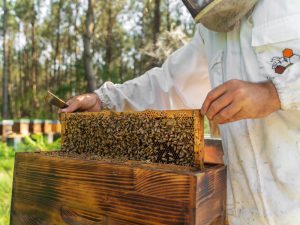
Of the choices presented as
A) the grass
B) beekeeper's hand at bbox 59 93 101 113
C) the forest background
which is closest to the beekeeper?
beekeeper's hand at bbox 59 93 101 113

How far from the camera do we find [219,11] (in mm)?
1220

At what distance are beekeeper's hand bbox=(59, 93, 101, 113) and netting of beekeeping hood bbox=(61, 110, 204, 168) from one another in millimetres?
83

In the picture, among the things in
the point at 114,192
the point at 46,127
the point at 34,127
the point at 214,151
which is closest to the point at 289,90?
the point at 214,151

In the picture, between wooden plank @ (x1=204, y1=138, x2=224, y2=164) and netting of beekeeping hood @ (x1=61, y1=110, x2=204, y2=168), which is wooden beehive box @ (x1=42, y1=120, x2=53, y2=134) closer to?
netting of beekeeping hood @ (x1=61, y1=110, x2=204, y2=168)

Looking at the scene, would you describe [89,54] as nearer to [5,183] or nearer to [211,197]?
[5,183]

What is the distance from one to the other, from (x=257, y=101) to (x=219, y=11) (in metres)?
0.38

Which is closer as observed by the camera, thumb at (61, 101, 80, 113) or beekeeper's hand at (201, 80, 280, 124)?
beekeeper's hand at (201, 80, 280, 124)

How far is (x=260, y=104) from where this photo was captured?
106 centimetres

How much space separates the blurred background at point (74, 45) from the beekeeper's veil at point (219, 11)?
19.4 ft

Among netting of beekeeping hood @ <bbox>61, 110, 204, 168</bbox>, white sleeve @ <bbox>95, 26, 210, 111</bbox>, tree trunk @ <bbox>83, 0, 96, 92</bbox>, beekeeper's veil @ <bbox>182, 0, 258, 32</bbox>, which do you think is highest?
tree trunk @ <bbox>83, 0, 96, 92</bbox>

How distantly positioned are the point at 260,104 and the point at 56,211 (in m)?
0.88

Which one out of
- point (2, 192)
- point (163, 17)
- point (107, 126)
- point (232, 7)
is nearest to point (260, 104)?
point (232, 7)

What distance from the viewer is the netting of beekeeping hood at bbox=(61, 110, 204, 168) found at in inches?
45.4

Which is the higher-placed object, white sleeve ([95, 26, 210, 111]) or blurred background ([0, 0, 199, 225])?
blurred background ([0, 0, 199, 225])
